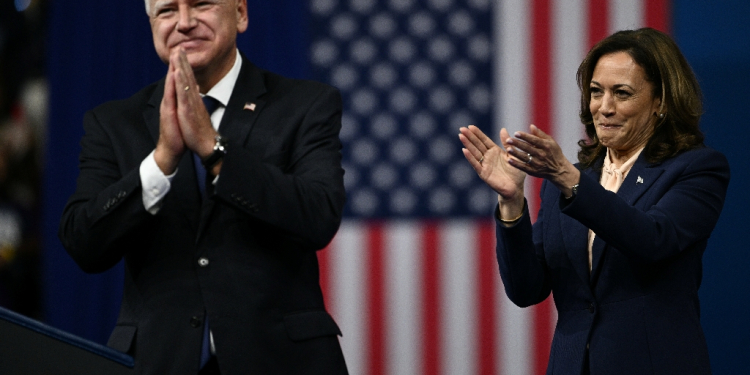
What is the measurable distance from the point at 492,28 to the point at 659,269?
1.95m

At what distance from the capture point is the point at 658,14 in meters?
3.47

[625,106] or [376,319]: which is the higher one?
[625,106]

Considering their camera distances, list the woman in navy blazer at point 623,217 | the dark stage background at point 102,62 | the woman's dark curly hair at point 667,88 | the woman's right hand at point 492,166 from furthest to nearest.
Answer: the dark stage background at point 102,62, the woman's dark curly hair at point 667,88, the woman's right hand at point 492,166, the woman in navy blazer at point 623,217

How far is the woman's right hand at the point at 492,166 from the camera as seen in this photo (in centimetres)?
187

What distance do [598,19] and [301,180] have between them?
2.31 m

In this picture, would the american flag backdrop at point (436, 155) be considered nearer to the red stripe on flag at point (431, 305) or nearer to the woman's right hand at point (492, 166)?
the red stripe on flag at point (431, 305)

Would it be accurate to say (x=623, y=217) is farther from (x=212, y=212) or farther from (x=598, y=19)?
(x=598, y=19)

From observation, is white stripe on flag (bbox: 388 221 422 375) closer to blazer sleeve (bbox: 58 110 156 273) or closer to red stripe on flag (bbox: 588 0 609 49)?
red stripe on flag (bbox: 588 0 609 49)

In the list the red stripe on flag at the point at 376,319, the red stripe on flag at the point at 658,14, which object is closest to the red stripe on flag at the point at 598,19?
the red stripe on flag at the point at 658,14

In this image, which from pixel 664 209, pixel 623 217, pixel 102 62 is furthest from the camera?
pixel 102 62

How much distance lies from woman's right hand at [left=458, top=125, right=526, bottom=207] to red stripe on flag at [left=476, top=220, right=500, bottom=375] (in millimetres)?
1660

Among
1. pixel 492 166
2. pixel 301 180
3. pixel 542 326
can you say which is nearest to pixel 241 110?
pixel 301 180

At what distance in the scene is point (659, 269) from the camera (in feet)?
6.10

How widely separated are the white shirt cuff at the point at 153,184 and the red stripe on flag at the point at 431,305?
2.12 metres
